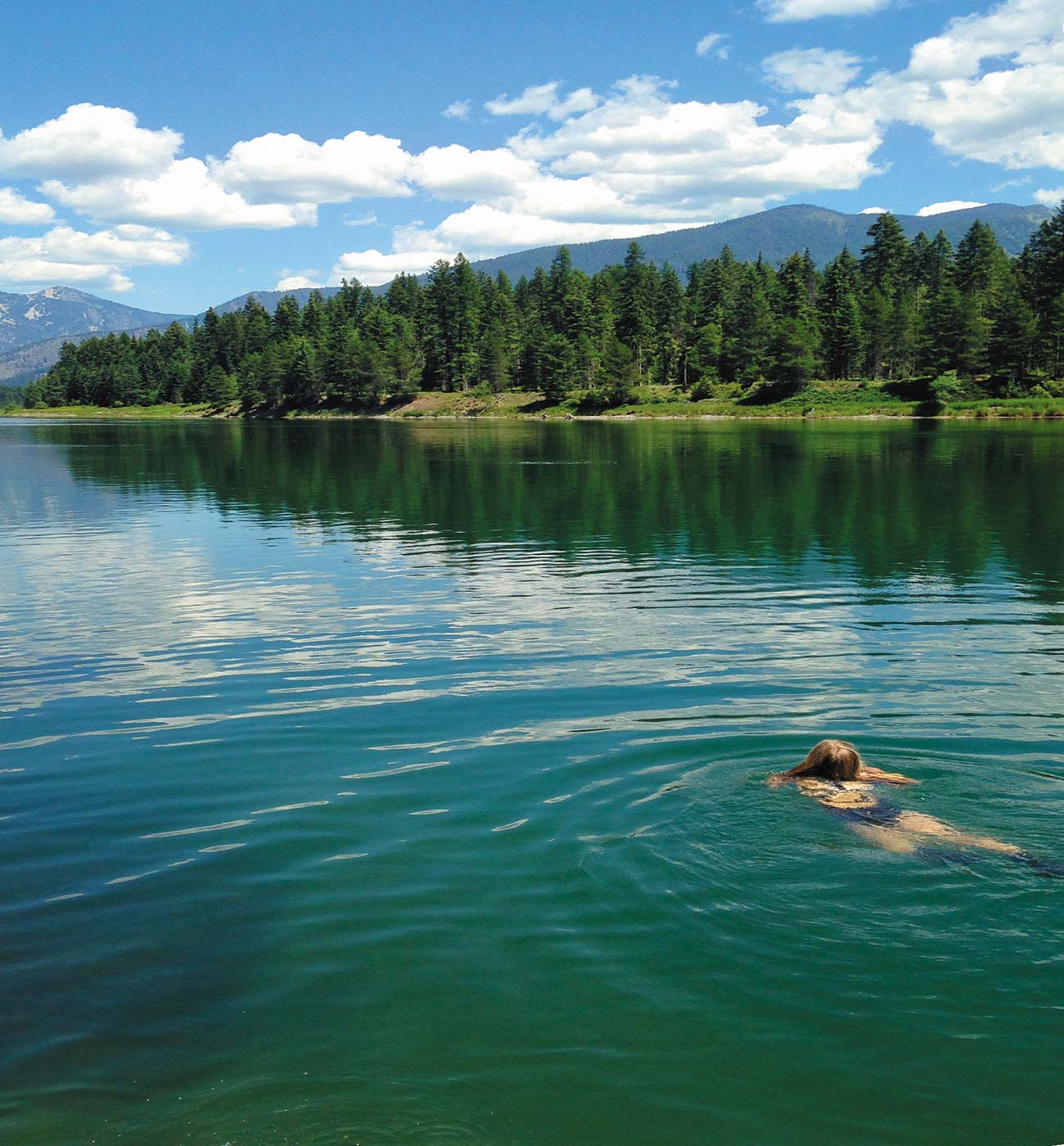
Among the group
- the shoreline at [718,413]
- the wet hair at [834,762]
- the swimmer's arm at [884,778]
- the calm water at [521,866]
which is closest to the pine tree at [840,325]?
the shoreline at [718,413]

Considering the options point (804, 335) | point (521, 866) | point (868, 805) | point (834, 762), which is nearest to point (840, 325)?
point (804, 335)

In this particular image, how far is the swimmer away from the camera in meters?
9.39

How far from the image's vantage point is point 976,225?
182 m

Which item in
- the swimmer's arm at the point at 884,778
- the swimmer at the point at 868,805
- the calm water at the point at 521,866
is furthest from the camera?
the swimmer's arm at the point at 884,778

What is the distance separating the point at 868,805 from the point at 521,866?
3843mm

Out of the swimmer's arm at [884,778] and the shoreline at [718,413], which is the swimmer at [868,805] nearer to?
the swimmer's arm at [884,778]

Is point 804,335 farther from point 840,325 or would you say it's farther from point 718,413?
point 718,413

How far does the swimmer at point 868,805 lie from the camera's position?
939 centimetres

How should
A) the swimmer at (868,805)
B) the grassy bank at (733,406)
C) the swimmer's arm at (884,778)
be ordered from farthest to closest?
the grassy bank at (733,406)
the swimmer's arm at (884,778)
the swimmer at (868,805)

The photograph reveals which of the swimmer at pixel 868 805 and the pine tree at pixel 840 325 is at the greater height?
the pine tree at pixel 840 325

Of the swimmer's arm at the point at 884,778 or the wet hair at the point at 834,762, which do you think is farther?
the swimmer's arm at the point at 884,778

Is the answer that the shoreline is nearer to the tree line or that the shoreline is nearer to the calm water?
the tree line

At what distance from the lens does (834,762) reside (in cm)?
1067

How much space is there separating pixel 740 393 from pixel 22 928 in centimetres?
15692
